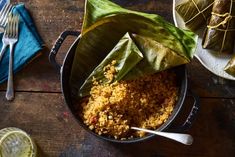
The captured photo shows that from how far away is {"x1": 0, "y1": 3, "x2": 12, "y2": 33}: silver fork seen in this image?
1.43m

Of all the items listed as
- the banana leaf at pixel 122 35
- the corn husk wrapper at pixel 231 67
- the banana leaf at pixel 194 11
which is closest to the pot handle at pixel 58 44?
the banana leaf at pixel 122 35

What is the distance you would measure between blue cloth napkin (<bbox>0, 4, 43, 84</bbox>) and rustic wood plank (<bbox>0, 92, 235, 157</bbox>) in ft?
0.28

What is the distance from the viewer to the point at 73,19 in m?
1.44

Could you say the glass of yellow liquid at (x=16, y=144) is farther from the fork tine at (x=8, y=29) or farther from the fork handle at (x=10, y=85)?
the fork tine at (x=8, y=29)

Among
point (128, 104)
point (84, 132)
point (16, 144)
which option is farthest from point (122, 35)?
point (16, 144)

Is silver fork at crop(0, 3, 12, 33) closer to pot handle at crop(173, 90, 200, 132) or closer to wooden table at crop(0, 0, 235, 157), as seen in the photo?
wooden table at crop(0, 0, 235, 157)

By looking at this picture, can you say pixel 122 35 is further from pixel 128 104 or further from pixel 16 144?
pixel 16 144

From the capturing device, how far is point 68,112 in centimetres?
139

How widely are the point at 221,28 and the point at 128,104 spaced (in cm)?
35

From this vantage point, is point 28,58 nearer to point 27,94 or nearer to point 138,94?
point 27,94

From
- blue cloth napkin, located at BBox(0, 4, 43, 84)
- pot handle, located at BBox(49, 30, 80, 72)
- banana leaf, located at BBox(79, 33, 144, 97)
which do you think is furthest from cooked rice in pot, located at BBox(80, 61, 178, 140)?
blue cloth napkin, located at BBox(0, 4, 43, 84)

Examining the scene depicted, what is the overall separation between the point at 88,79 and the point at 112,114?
0.39 ft

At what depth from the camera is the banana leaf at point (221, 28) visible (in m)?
1.33

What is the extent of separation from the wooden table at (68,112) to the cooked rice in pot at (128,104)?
0.35ft
